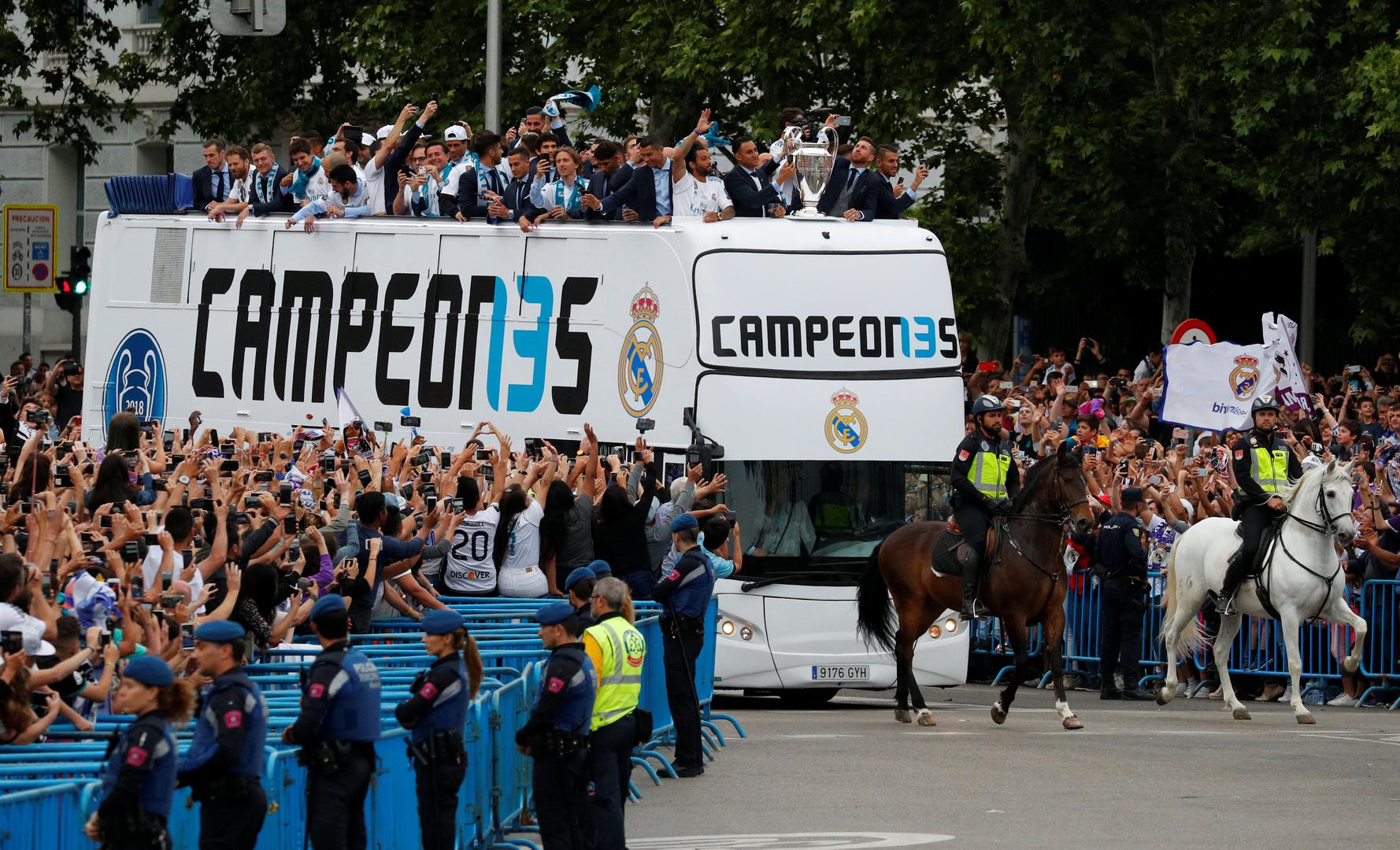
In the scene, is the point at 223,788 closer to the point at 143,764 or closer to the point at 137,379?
the point at 143,764

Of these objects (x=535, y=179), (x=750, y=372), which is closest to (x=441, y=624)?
(x=750, y=372)

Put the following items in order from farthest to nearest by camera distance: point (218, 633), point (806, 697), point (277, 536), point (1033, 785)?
point (806, 697)
point (1033, 785)
point (277, 536)
point (218, 633)

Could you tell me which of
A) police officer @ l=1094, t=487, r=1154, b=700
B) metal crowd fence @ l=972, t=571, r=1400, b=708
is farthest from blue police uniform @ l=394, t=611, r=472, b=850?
police officer @ l=1094, t=487, r=1154, b=700

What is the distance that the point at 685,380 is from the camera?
1889 centimetres

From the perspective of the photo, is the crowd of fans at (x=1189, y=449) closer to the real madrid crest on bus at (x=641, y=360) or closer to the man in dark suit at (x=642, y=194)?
the real madrid crest on bus at (x=641, y=360)

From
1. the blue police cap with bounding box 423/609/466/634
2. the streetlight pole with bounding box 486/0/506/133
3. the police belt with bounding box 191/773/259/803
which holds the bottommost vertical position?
the police belt with bounding box 191/773/259/803

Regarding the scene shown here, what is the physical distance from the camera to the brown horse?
17.9 metres

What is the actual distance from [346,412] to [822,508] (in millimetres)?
4669

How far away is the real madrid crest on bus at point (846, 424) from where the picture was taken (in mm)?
18953

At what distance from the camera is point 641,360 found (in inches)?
763

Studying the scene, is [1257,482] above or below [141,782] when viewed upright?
above

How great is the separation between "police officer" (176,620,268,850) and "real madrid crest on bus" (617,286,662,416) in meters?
10.1

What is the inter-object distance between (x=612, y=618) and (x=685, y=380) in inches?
287

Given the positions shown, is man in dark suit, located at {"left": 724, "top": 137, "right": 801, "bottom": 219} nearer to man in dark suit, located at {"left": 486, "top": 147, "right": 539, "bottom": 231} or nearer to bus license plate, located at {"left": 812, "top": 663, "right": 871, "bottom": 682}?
man in dark suit, located at {"left": 486, "top": 147, "right": 539, "bottom": 231}
